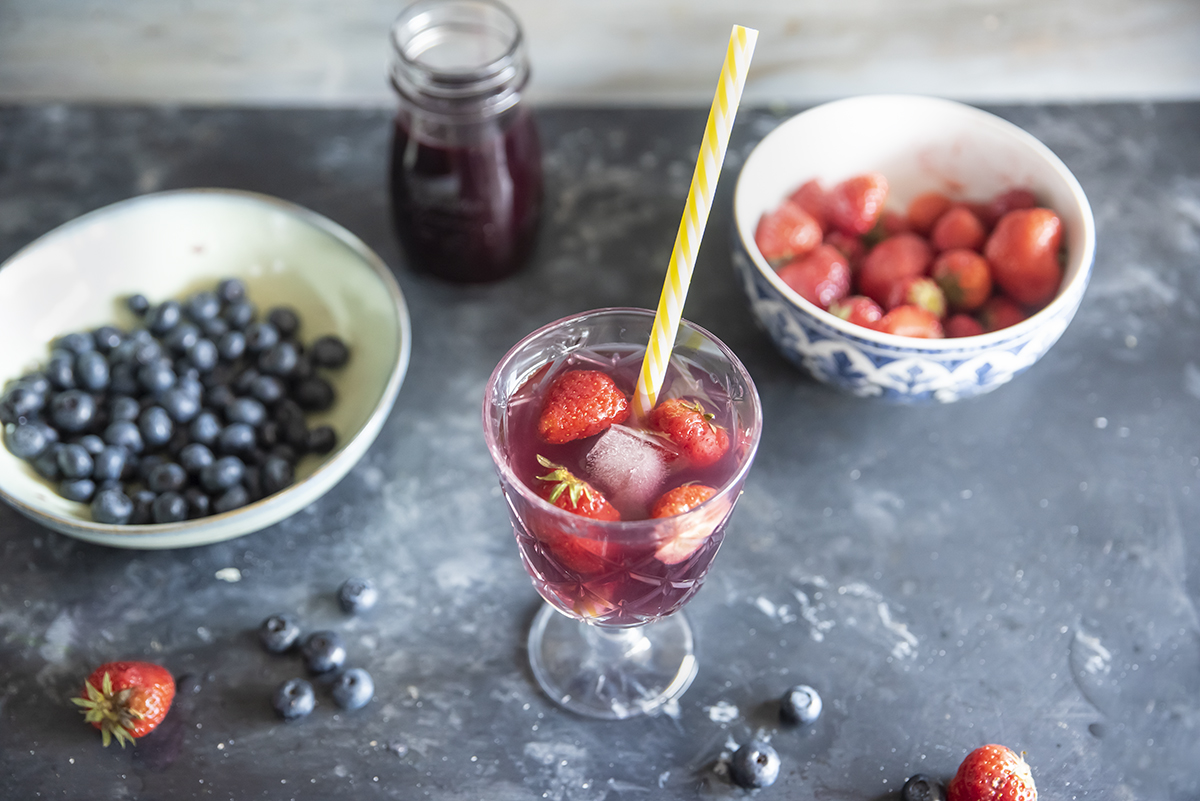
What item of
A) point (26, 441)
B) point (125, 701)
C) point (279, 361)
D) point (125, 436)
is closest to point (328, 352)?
point (279, 361)

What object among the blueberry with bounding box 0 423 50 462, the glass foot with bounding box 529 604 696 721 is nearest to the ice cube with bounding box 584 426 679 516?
the glass foot with bounding box 529 604 696 721

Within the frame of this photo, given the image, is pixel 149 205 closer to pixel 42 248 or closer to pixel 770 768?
pixel 42 248

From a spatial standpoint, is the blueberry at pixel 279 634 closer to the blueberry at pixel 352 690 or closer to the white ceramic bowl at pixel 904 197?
the blueberry at pixel 352 690

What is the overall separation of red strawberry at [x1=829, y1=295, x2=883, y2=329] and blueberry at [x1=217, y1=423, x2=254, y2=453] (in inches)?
30.1

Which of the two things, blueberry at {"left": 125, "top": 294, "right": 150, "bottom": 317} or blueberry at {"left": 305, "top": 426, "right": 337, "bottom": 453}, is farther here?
blueberry at {"left": 125, "top": 294, "right": 150, "bottom": 317}

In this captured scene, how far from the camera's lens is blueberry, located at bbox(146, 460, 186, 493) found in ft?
3.80

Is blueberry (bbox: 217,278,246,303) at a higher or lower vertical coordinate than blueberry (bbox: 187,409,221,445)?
higher

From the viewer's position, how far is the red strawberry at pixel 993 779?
38.0 inches

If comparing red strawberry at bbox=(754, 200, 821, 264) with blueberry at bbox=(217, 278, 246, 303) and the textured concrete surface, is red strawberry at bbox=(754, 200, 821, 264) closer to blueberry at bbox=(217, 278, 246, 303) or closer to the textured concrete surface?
the textured concrete surface

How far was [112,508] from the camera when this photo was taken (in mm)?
1119

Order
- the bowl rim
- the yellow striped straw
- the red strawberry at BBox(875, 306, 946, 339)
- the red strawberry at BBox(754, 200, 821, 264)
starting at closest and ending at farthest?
the yellow striped straw < the bowl rim < the red strawberry at BBox(875, 306, 946, 339) < the red strawberry at BBox(754, 200, 821, 264)

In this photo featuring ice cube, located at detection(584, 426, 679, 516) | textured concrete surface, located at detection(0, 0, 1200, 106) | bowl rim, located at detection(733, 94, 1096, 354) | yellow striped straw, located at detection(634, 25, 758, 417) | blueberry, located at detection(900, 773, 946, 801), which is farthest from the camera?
textured concrete surface, located at detection(0, 0, 1200, 106)

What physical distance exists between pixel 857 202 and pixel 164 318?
38.3 inches

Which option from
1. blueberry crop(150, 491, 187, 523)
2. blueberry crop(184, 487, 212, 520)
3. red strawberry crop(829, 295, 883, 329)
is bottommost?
blueberry crop(184, 487, 212, 520)
